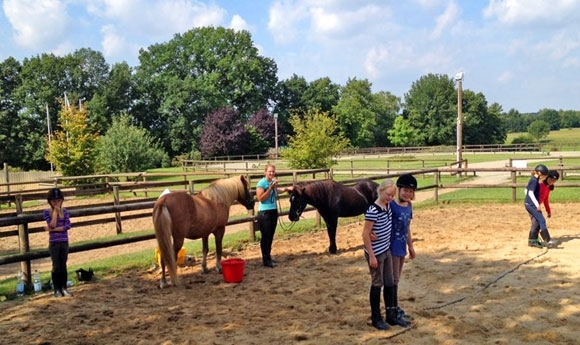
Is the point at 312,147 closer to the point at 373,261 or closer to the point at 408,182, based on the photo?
the point at 408,182

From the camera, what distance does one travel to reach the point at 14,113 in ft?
162

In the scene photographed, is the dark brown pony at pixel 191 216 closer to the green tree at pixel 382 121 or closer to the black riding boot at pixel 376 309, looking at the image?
the black riding boot at pixel 376 309

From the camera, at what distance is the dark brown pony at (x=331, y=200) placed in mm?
7945

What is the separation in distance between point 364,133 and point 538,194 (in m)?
62.2

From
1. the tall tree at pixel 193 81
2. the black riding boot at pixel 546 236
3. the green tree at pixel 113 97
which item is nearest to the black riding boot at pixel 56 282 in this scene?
the black riding boot at pixel 546 236

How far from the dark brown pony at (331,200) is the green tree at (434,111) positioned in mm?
64896

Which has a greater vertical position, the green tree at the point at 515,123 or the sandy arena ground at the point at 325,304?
the green tree at the point at 515,123

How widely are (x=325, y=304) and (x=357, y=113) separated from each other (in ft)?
213

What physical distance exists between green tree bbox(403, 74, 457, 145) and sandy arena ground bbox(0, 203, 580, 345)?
65346mm

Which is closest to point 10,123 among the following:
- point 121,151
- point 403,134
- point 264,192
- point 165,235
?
point 121,151

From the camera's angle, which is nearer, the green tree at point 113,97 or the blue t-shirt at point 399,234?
the blue t-shirt at point 399,234

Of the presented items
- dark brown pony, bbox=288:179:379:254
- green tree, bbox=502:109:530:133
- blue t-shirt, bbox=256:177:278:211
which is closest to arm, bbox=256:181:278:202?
blue t-shirt, bbox=256:177:278:211

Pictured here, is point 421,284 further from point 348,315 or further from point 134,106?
point 134,106

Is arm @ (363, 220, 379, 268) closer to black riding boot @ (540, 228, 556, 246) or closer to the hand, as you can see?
the hand
